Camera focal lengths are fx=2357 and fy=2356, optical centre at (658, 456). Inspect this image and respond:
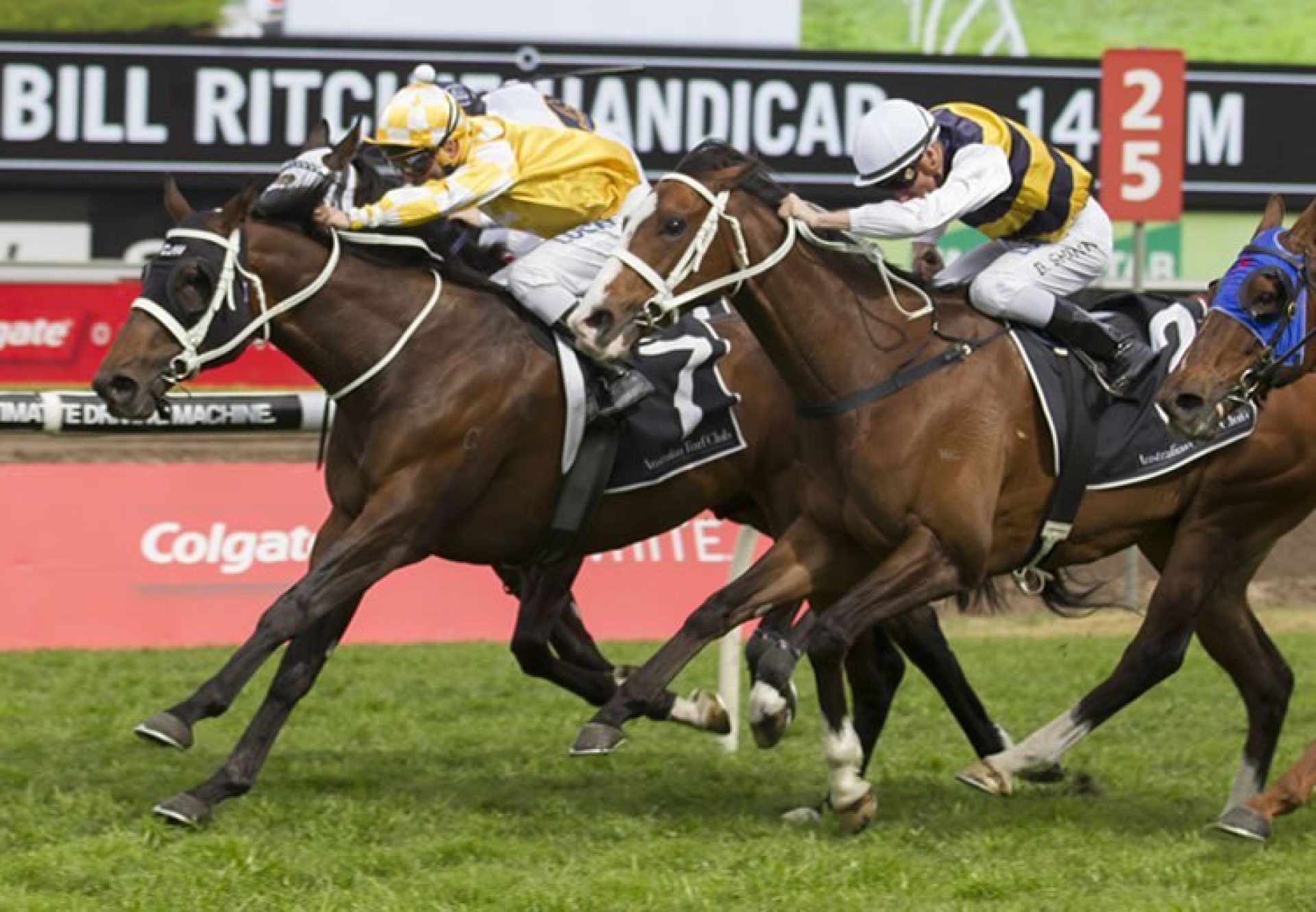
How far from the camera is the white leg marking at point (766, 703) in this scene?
604 centimetres

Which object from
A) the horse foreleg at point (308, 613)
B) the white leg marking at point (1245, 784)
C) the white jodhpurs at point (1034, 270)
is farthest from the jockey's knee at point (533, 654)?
the white leg marking at point (1245, 784)

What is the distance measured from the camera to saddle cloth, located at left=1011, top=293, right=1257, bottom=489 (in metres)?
6.38

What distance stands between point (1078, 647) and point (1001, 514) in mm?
3935

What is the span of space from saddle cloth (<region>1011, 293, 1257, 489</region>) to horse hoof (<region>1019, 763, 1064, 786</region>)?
85 centimetres

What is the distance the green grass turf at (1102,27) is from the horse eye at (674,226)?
1146cm

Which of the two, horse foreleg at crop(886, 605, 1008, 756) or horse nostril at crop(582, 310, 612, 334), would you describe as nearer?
horse nostril at crop(582, 310, 612, 334)

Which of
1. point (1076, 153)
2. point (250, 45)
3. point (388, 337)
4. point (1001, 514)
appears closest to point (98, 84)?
point (250, 45)

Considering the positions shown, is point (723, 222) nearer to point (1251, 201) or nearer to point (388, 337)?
point (388, 337)

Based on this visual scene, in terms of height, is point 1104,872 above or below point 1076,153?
below

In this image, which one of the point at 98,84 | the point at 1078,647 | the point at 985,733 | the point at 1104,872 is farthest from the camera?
the point at 98,84

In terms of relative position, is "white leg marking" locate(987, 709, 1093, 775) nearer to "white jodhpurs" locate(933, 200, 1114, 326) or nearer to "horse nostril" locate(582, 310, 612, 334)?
"white jodhpurs" locate(933, 200, 1114, 326)

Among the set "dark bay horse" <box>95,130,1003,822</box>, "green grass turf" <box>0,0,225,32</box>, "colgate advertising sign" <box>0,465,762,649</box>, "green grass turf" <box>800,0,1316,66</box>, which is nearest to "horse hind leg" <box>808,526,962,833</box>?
"dark bay horse" <box>95,130,1003,822</box>

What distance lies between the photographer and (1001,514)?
6.35 meters

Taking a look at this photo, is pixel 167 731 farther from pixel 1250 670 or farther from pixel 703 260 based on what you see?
pixel 1250 670
